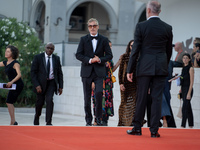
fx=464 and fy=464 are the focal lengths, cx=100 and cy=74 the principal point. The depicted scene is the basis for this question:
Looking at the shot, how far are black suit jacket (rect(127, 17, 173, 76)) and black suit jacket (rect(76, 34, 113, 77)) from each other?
2197mm

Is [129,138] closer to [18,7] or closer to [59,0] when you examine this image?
[59,0]

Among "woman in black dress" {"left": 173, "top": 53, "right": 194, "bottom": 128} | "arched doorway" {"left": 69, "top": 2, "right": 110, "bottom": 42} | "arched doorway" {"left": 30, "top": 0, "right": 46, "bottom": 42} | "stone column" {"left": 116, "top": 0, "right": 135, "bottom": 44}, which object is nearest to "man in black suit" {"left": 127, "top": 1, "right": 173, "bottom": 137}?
"woman in black dress" {"left": 173, "top": 53, "right": 194, "bottom": 128}

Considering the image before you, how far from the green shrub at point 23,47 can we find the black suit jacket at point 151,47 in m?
10.6

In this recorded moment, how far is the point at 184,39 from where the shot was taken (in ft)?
56.0

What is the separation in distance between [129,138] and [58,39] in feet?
69.8

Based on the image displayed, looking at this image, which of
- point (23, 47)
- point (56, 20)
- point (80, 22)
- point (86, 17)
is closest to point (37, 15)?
point (80, 22)

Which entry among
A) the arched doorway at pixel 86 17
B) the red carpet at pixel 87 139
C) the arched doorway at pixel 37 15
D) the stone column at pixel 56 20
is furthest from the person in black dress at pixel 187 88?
the arched doorway at pixel 86 17

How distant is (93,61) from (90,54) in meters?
0.30

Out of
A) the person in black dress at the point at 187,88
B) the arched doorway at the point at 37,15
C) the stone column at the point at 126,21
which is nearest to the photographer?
the person in black dress at the point at 187,88

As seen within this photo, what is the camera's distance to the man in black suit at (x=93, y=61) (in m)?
8.24

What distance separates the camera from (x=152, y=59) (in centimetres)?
601

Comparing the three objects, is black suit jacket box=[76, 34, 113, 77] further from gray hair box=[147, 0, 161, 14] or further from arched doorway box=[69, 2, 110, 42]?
arched doorway box=[69, 2, 110, 42]

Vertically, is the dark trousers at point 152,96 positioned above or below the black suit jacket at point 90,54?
below

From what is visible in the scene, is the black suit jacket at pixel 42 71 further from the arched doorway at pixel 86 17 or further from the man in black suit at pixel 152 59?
the arched doorway at pixel 86 17
